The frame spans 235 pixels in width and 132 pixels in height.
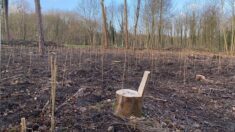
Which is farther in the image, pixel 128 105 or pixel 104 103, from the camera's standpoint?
pixel 104 103

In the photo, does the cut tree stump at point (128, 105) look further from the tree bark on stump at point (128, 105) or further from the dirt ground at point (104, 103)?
the dirt ground at point (104, 103)

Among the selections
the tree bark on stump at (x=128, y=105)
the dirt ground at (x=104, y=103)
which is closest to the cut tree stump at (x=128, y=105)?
the tree bark on stump at (x=128, y=105)

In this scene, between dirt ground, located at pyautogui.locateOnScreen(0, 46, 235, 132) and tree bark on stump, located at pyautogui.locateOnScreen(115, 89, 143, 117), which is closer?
dirt ground, located at pyautogui.locateOnScreen(0, 46, 235, 132)

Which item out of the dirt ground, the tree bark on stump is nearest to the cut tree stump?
the tree bark on stump

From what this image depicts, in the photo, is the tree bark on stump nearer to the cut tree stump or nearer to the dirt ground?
the cut tree stump

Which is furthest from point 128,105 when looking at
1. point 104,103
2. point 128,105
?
point 104,103

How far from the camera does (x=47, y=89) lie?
465cm

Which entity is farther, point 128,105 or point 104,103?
point 104,103

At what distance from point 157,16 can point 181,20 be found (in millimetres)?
5258

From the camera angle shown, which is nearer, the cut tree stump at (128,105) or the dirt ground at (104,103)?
the dirt ground at (104,103)

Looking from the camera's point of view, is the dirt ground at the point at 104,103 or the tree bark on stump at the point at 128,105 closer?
the dirt ground at the point at 104,103

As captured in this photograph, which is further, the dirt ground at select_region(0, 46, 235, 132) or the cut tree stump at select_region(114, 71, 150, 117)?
the cut tree stump at select_region(114, 71, 150, 117)

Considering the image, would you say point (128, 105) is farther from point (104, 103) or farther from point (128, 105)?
point (104, 103)

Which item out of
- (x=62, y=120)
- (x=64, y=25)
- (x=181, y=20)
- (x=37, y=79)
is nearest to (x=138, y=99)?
(x=62, y=120)
